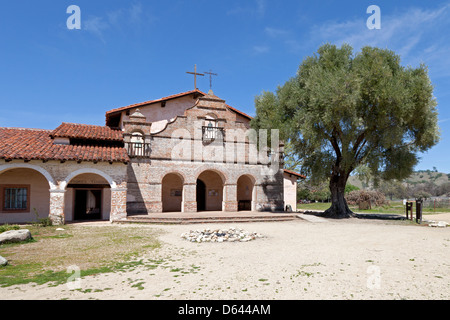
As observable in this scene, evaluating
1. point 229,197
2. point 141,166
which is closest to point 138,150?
point 141,166

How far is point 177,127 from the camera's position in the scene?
69.9 feet

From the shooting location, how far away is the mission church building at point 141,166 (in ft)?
55.4

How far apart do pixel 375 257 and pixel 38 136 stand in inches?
784

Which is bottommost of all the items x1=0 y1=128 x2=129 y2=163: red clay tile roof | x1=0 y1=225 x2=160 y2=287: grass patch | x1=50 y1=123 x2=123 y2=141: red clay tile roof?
x1=0 y1=225 x2=160 y2=287: grass patch

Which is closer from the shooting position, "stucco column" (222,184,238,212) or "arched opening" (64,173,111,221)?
"arched opening" (64,173,111,221)

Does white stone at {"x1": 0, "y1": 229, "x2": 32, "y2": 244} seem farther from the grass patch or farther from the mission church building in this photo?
the mission church building

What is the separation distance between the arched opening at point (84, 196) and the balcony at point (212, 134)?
24.9 feet

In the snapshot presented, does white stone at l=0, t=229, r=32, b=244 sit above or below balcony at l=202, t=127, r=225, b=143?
below

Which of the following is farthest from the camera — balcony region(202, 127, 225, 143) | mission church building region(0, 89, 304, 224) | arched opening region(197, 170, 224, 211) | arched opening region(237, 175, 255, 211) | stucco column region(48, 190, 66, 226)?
arched opening region(237, 175, 255, 211)

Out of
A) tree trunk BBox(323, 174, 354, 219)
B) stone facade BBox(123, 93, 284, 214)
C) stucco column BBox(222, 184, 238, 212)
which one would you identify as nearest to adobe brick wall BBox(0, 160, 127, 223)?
stone facade BBox(123, 93, 284, 214)

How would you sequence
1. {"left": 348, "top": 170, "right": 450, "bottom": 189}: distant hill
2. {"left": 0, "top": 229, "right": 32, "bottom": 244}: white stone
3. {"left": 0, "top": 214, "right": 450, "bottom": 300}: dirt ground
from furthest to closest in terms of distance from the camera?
{"left": 348, "top": 170, "right": 450, "bottom": 189}: distant hill → {"left": 0, "top": 229, "right": 32, "bottom": 244}: white stone → {"left": 0, "top": 214, "right": 450, "bottom": 300}: dirt ground

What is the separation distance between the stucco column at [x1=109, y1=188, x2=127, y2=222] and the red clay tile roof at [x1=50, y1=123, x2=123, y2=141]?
13.8 feet

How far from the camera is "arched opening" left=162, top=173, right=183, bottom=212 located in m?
23.3
